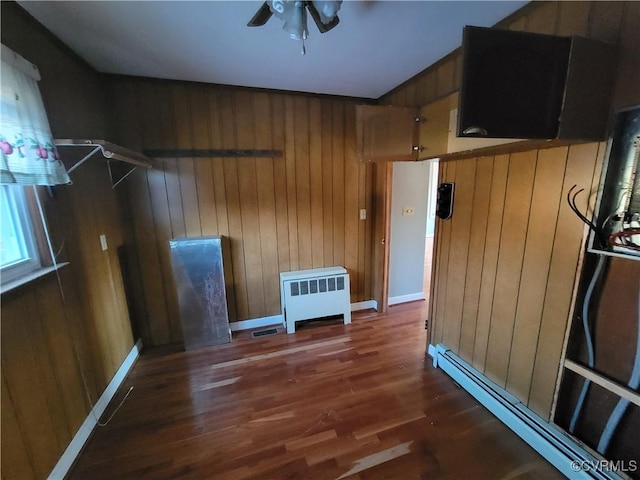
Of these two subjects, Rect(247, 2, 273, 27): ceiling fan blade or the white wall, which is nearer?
Rect(247, 2, 273, 27): ceiling fan blade

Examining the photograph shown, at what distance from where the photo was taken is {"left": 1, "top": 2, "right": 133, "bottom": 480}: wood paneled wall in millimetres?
1186

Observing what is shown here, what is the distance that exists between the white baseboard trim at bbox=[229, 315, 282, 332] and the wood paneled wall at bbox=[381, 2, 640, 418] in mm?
1702

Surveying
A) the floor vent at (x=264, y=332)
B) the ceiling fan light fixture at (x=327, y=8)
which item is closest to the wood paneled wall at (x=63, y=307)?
the floor vent at (x=264, y=332)

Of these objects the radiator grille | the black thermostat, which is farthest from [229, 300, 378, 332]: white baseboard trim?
the black thermostat

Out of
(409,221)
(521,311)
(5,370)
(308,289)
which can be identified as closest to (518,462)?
(521,311)

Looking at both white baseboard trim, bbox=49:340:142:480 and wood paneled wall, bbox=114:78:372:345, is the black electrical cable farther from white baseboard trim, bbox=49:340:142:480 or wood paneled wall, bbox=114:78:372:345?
white baseboard trim, bbox=49:340:142:480

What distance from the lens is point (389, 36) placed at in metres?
1.69

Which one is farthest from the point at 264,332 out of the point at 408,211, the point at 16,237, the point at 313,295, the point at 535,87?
the point at 535,87

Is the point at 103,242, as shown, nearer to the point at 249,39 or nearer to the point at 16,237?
the point at 16,237

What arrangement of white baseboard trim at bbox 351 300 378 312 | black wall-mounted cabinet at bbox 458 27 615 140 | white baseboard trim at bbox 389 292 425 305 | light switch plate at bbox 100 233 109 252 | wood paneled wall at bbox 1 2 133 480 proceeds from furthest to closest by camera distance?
white baseboard trim at bbox 389 292 425 305
white baseboard trim at bbox 351 300 378 312
light switch plate at bbox 100 233 109 252
wood paneled wall at bbox 1 2 133 480
black wall-mounted cabinet at bbox 458 27 615 140

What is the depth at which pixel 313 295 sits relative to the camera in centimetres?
283

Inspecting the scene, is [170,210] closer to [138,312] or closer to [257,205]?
[257,205]

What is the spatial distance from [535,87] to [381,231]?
198 cm

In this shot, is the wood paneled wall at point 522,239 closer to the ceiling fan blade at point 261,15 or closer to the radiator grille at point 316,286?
the radiator grille at point 316,286
